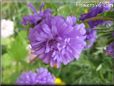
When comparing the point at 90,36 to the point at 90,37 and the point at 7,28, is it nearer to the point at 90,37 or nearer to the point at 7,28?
the point at 90,37

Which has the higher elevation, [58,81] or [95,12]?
[95,12]

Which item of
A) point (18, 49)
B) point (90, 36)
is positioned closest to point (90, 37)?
point (90, 36)

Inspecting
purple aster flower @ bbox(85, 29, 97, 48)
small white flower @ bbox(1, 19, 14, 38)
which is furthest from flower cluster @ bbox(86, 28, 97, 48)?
small white flower @ bbox(1, 19, 14, 38)

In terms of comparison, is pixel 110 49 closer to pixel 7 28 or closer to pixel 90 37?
pixel 90 37

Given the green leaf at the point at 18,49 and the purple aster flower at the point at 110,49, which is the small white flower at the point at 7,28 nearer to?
the green leaf at the point at 18,49

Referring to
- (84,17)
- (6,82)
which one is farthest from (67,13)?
→ (6,82)
